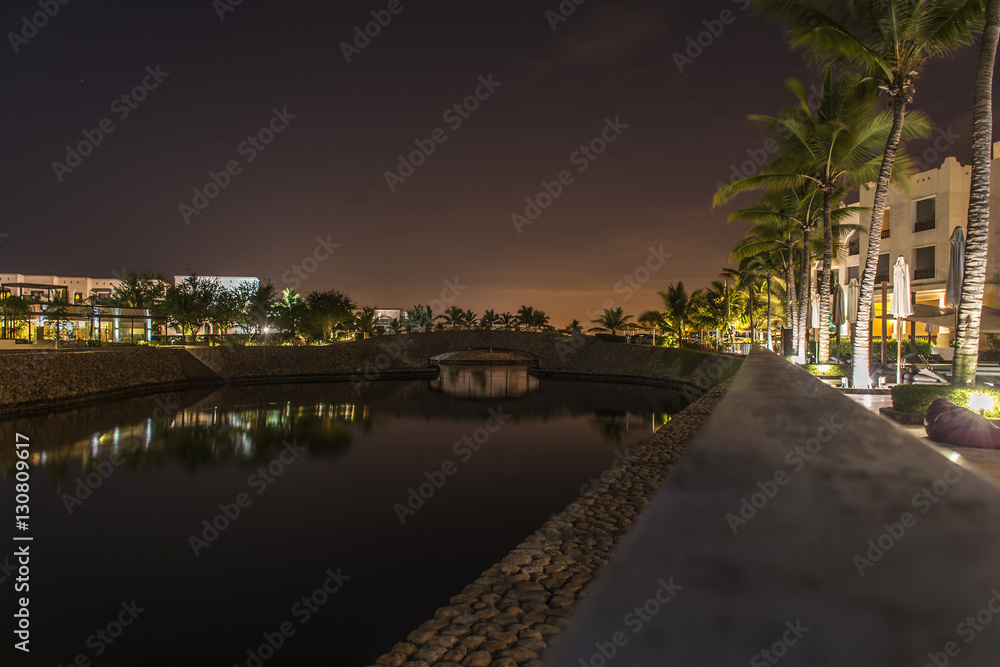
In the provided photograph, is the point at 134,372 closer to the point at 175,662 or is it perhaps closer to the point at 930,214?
the point at 175,662

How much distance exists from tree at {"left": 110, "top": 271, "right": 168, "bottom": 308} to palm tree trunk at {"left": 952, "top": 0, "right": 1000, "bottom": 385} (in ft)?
238

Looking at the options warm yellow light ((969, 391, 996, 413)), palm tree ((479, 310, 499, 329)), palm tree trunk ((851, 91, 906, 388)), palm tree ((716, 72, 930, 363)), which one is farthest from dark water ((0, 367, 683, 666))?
palm tree ((479, 310, 499, 329))

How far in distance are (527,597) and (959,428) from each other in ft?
22.2

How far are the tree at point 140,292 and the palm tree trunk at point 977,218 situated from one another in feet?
238

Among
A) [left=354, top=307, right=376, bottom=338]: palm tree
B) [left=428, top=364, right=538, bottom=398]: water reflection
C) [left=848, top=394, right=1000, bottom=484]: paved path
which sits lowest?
[left=428, top=364, right=538, bottom=398]: water reflection

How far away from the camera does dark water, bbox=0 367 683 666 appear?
289 inches

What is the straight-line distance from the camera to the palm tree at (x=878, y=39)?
12.5 meters

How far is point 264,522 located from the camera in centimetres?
1188

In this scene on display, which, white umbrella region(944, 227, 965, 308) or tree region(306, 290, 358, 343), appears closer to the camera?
white umbrella region(944, 227, 965, 308)

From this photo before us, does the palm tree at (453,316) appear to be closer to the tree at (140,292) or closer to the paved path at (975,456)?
the tree at (140,292)

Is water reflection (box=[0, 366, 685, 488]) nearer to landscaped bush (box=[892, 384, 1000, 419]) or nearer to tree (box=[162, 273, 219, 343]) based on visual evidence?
landscaped bush (box=[892, 384, 1000, 419])

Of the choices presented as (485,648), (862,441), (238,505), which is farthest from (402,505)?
(862,441)

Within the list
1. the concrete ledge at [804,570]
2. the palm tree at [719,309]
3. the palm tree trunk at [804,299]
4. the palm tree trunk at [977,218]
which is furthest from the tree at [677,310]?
the concrete ledge at [804,570]

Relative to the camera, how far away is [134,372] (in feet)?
113
